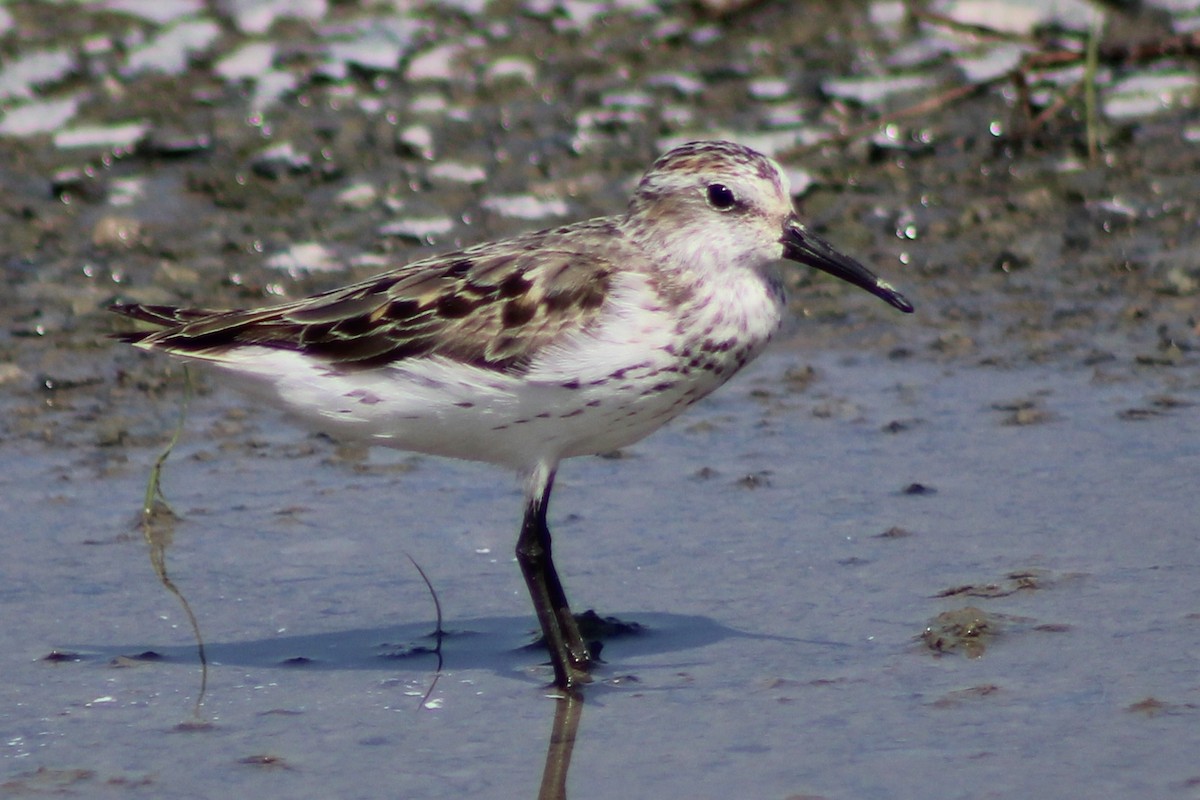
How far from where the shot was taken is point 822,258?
590cm

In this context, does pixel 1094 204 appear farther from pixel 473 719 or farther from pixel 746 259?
pixel 473 719

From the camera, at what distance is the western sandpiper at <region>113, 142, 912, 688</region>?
547 cm

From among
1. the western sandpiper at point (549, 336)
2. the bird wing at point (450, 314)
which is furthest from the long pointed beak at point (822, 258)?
the bird wing at point (450, 314)

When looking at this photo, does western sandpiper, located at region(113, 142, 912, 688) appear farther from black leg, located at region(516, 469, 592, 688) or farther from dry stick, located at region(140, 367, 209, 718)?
dry stick, located at region(140, 367, 209, 718)

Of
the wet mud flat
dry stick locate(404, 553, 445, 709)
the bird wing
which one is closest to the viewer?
the wet mud flat

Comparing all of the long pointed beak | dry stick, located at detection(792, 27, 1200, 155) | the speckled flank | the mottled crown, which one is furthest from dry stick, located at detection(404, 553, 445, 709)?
dry stick, located at detection(792, 27, 1200, 155)

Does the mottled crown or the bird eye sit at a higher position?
the mottled crown

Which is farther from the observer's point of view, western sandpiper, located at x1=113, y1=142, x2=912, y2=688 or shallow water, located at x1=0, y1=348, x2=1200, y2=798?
western sandpiper, located at x1=113, y1=142, x2=912, y2=688

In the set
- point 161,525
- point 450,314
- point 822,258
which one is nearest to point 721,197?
point 822,258

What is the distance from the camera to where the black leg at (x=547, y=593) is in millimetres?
5586

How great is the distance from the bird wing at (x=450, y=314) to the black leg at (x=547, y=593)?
51cm

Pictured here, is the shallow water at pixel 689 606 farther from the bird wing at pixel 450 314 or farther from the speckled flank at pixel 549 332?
A: the bird wing at pixel 450 314

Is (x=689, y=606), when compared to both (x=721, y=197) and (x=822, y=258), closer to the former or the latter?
(x=822, y=258)

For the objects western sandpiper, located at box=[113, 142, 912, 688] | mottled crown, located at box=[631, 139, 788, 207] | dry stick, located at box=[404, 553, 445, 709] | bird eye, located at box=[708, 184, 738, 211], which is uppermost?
mottled crown, located at box=[631, 139, 788, 207]
